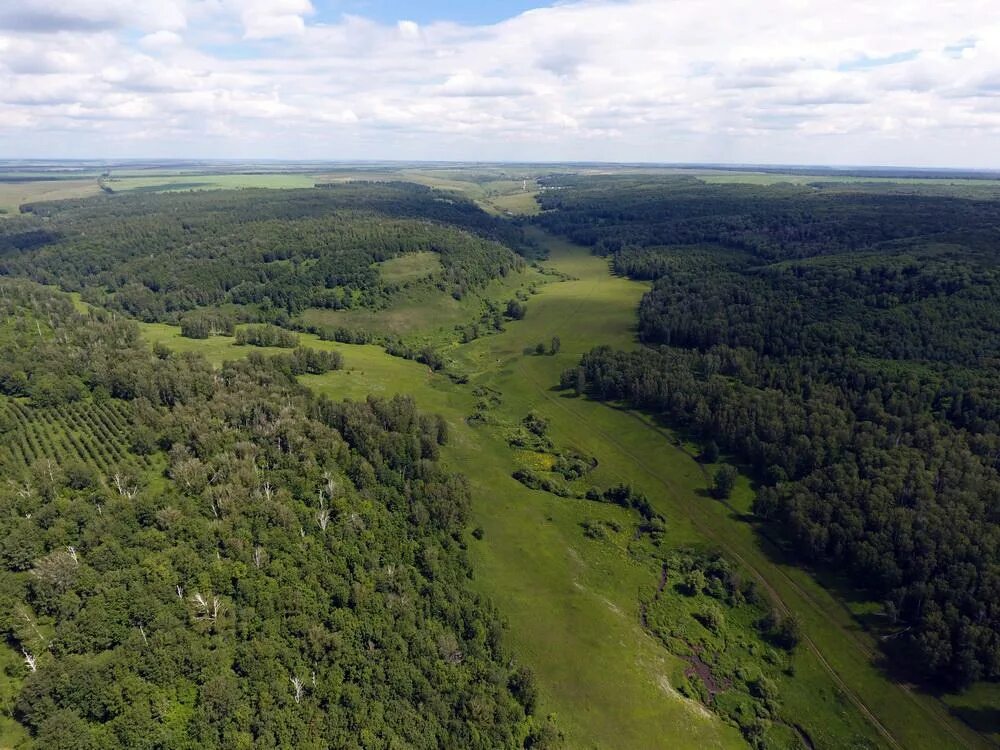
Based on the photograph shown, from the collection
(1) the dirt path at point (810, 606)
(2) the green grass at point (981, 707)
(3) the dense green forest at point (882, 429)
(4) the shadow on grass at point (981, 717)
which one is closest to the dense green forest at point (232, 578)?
(1) the dirt path at point (810, 606)

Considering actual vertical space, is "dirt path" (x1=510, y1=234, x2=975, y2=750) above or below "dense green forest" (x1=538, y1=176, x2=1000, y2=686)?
below

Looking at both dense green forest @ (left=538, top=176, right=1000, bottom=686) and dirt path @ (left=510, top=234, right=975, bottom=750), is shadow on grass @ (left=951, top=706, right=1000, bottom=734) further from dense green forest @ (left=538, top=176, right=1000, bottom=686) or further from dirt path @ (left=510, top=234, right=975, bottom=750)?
dense green forest @ (left=538, top=176, right=1000, bottom=686)

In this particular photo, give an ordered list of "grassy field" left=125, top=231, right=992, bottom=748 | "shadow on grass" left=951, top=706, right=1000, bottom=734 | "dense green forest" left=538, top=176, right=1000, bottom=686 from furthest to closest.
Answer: "dense green forest" left=538, top=176, right=1000, bottom=686
"grassy field" left=125, top=231, right=992, bottom=748
"shadow on grass" left=951, top=706, right=1000, bottom=734

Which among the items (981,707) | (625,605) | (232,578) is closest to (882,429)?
(981,707)

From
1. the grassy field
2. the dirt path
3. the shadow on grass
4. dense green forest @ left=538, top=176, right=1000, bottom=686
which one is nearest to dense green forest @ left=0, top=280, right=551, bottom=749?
the grassy field

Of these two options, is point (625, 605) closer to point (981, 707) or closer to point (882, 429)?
point (981, 707)
